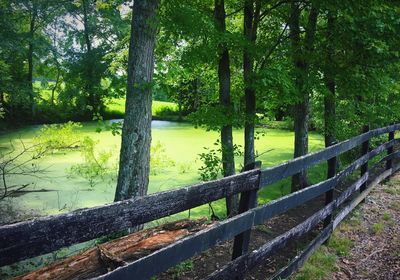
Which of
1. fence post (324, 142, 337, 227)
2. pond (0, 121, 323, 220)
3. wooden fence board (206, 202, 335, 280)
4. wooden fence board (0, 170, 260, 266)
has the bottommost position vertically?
pond (0, 121, 323, 220)

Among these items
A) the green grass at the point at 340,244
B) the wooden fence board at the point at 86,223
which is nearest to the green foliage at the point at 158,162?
the green grass at the point at 340,244

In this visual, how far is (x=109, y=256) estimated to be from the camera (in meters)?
3.53

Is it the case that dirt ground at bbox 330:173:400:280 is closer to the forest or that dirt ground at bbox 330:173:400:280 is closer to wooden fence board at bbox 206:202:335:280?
wooden fence board at bbox 206:202:335:280

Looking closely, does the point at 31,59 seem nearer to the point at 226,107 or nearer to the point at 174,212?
the point at 226,107

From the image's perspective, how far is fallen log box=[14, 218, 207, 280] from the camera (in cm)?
330

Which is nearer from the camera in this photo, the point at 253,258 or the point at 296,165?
the point at 253,258

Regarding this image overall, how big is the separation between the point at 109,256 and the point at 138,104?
8.16ft

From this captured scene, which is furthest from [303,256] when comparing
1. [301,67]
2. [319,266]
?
[301,67]

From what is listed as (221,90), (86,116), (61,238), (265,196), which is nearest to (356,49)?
(221,90)

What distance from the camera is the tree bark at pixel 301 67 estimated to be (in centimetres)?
750

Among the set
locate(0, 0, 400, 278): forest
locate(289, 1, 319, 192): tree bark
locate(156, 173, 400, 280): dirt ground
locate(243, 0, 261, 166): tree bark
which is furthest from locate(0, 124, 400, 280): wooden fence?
locate(243, 0, 261, 166): tree bark

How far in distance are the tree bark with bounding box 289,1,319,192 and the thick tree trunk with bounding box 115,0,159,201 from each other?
314cm

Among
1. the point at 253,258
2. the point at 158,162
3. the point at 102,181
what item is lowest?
Answer: the point at 102,181

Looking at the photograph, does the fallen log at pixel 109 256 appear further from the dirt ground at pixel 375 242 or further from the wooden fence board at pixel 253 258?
the dirt ground at pixel 375 242
